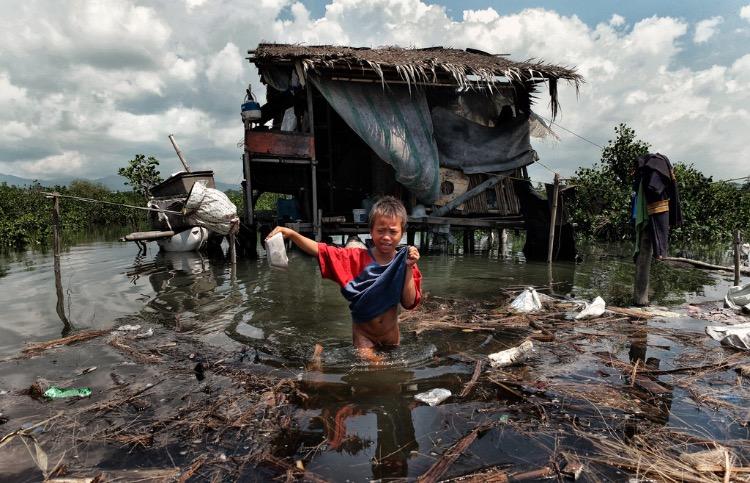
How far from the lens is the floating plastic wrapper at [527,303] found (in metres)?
5.88

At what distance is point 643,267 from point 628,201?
34.0 feet

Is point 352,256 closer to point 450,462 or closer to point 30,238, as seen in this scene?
point 450,462

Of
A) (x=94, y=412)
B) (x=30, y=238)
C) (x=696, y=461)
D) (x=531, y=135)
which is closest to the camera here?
(x=696, y=461)

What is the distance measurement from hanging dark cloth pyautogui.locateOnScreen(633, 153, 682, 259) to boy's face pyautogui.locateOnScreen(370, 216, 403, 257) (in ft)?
12.8

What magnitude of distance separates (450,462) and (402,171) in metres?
9.35

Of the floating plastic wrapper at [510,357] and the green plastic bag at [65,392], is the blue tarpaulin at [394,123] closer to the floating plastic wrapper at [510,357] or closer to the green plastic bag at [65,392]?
the floating plastic wrapper at [510,357]

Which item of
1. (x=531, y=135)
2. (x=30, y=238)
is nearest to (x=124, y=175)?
(x=30, y=238)

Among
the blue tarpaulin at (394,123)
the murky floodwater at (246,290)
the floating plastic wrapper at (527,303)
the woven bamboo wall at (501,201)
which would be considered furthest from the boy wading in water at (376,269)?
the woven bamboo wall at (501,201)

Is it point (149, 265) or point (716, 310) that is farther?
point (149, 265)

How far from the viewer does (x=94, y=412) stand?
291cm

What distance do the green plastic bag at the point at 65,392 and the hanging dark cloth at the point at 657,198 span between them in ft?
20.4

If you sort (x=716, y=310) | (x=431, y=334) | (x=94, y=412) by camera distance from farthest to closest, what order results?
1. (x=716, y=310)
2. (x=431, y=334)
3. (x=94, y=412)

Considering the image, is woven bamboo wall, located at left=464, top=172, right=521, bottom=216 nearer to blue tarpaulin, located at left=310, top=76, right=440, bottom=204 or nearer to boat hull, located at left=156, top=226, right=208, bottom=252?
blue tarpaulin, located at left=310, top=76, right=440, bottom=204

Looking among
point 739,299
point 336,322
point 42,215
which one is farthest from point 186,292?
point 42,215
